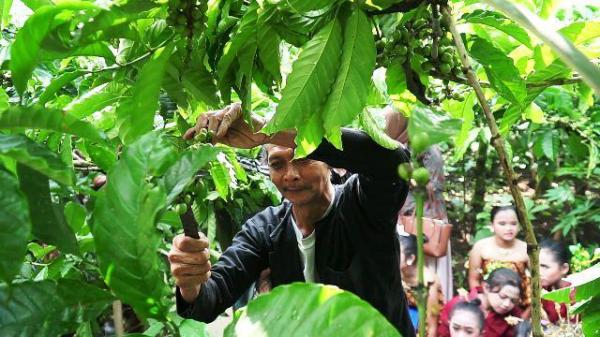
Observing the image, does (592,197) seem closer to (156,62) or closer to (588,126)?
(588,126)

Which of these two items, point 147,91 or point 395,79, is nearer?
point 147,91

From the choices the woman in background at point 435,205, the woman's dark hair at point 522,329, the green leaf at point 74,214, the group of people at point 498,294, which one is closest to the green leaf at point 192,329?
the green leaf at point 74,214

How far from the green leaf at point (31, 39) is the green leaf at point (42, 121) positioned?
9 centimetres

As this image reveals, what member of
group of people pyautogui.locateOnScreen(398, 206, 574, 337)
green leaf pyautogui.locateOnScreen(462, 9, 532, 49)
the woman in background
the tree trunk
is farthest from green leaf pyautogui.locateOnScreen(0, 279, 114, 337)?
the tree trunk

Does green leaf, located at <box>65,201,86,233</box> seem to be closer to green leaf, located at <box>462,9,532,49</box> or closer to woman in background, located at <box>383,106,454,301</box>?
green leaf, located at <box>462,9,532,49</box>

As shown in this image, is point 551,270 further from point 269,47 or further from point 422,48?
point 269,47

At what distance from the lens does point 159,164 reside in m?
0.59

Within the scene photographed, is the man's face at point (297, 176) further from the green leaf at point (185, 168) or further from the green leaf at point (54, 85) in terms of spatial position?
the green leaf at point (185, 168)

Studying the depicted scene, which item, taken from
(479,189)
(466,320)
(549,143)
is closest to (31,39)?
(466,320)

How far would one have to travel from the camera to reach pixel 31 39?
0.69 metres

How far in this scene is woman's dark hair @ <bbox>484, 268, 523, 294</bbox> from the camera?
2857 millimetres

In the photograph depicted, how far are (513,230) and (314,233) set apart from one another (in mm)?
1871

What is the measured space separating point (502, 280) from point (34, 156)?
8.38 feet

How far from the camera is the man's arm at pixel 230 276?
59.6 inches
